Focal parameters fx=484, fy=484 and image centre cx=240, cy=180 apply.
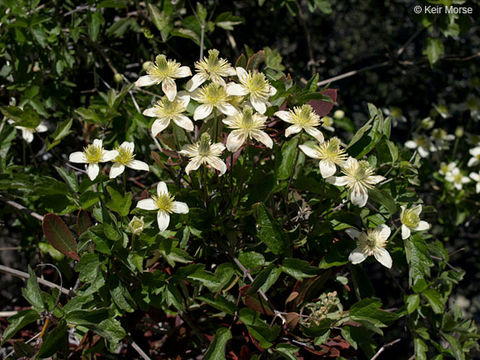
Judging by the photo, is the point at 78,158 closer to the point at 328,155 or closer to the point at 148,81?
the point at 148,81

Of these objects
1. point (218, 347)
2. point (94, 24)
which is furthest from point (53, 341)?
point (94, 24)

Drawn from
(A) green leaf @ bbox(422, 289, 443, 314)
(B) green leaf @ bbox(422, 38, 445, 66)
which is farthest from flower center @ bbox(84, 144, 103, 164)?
(B) green leaf @ bbox(422, 38, 445, 66)

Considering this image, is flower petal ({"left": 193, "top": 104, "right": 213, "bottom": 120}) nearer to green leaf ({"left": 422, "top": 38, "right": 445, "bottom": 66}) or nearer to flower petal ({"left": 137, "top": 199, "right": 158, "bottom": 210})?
flower petal ({"left": 137, "top": 199, "right": 158, "bottom": 210})

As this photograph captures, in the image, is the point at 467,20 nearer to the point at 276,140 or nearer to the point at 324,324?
the point at 276,140

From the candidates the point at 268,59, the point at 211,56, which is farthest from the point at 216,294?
the point at 268,59

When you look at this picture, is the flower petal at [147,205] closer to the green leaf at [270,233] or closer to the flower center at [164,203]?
the flower center at [164,203]

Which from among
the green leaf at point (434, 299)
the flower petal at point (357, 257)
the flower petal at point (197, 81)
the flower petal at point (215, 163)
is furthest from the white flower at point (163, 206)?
the green leaf at point (434, 299)
